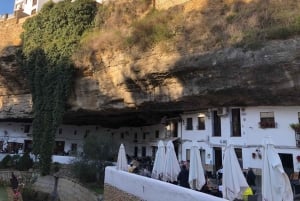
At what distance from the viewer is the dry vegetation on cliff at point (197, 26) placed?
1531 centimetres

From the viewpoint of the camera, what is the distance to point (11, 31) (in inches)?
1206

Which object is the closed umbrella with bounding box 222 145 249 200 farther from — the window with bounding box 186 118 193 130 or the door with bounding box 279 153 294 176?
the window with bounding box 186 118 193 130

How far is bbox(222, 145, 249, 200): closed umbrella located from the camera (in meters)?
8.02

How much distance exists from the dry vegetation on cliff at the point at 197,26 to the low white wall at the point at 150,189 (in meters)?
8.20

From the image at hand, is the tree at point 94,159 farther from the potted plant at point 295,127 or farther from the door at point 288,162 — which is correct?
the potted plant at point 295,127

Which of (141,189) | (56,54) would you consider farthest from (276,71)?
(56,54)

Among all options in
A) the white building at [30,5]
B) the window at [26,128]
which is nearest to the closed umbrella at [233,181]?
the window at [26,128]

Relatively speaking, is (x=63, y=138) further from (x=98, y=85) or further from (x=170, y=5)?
(x=170, y=5)

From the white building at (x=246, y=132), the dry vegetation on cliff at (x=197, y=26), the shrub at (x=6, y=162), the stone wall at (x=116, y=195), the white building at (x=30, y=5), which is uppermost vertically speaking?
the white building at (x=30, y=5)

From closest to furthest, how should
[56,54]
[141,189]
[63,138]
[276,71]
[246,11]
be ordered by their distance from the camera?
[141,189]
[276,71]
[246,11]
[56,54]
[63,138]

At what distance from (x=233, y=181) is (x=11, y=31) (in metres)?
28.7

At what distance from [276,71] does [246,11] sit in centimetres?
366

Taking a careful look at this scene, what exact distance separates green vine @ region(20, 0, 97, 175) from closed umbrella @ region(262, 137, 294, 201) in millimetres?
18342

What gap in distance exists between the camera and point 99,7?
25.2 m
